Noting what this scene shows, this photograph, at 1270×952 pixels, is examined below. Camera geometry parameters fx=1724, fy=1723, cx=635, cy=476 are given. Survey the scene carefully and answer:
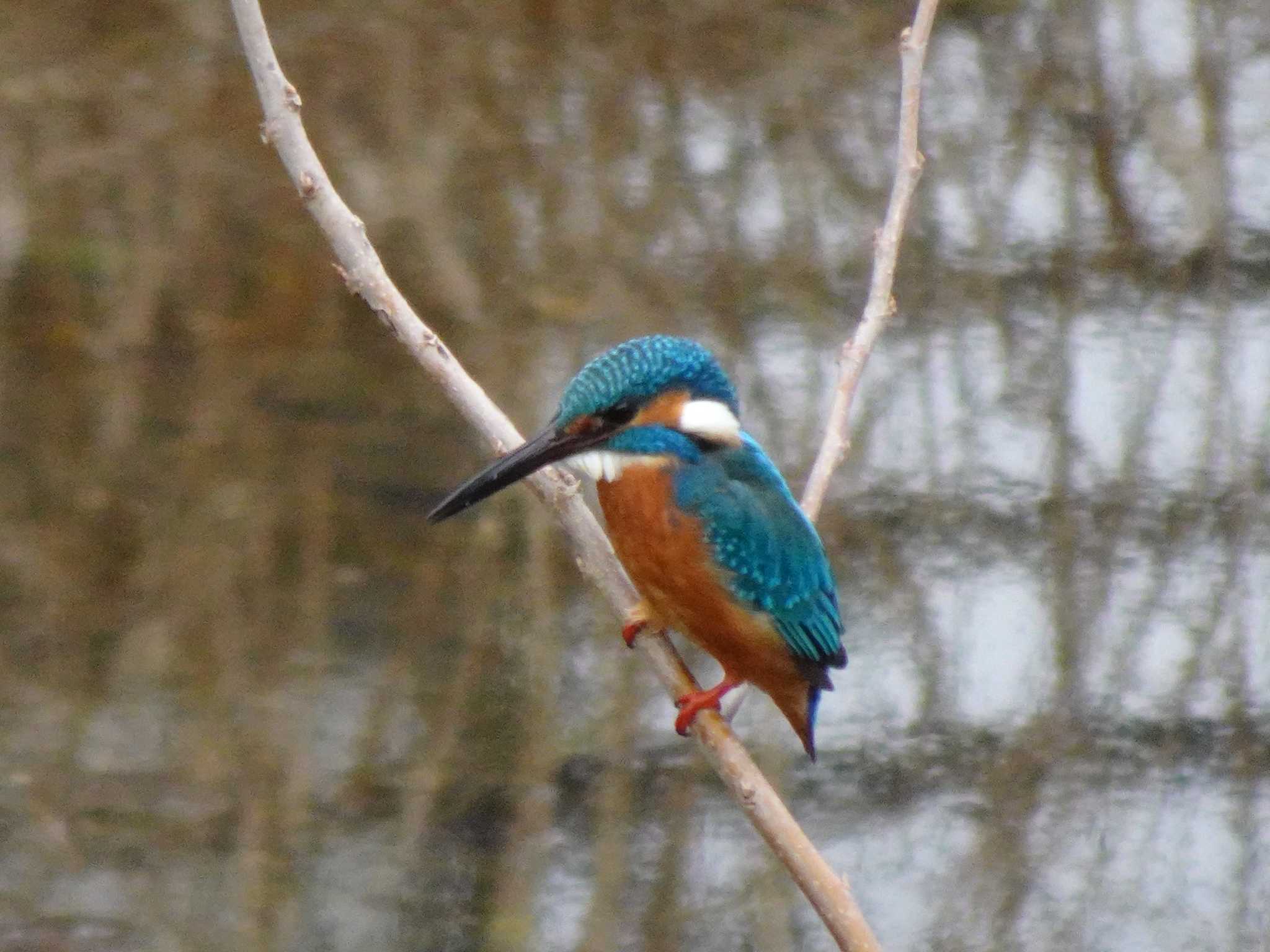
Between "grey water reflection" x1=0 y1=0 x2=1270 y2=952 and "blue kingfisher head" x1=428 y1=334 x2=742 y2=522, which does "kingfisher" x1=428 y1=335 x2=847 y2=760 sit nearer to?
"blue kingfisher head" x1=428 y1=334 x2=742 y2=522

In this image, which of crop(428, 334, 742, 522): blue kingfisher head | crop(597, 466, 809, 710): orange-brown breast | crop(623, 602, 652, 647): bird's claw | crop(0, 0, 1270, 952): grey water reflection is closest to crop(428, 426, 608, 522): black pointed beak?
crop(428, 334, 742, 522): blue kingfisher head

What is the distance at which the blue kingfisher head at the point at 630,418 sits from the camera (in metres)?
1.93

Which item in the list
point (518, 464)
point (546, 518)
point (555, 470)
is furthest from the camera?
point (546, 518)

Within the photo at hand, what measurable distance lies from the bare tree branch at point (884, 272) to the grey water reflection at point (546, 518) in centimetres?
137

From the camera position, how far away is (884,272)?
2092 millimetres

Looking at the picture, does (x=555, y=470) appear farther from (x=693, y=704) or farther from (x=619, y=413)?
(x=693, y=704)

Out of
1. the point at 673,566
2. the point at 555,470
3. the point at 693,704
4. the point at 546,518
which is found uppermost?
the point at 555,470

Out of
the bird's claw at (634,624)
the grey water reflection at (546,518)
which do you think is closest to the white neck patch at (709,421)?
the bird's claw at (634,624)

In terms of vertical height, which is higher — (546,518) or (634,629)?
(634,629)

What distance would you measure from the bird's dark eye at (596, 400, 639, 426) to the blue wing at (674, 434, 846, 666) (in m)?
0.11

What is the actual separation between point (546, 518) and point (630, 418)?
2030 millimetres

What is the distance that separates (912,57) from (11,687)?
7.82 ft

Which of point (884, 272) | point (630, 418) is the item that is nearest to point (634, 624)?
point (630, 418)

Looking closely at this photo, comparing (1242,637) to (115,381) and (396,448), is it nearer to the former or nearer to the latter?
(396,448)
